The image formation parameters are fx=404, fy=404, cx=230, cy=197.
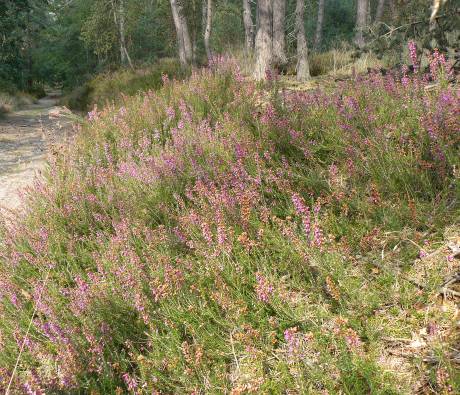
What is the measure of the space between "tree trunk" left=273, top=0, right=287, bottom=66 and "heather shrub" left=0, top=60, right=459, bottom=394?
7924mm

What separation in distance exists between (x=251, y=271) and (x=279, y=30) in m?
10.3

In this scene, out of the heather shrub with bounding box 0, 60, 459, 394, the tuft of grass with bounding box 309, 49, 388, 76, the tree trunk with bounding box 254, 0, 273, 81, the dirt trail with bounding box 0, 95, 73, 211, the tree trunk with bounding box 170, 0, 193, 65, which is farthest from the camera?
the tree trunk with bounding box 170, 0, 193, 65

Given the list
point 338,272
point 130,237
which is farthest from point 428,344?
point 130,237

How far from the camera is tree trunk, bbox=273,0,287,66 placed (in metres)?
11.1

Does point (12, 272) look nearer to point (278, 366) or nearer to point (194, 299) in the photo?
point (194, 299)

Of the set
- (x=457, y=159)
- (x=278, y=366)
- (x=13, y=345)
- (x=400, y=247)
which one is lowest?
(x=13, y=345)

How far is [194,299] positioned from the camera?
7.72 ft

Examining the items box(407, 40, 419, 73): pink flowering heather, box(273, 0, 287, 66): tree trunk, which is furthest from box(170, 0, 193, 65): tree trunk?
box(407, 40, 419, 73): pink flowering heather

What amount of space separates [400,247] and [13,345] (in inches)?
98.6

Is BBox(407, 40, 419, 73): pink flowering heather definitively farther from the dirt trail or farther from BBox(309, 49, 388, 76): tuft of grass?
BBox(309, 49, 388, 76): tuft of grass

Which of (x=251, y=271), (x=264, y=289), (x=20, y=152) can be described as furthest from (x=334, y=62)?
(x=264, y=289)

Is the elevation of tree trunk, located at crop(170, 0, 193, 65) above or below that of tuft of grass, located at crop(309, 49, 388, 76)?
above

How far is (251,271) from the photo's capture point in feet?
8.12

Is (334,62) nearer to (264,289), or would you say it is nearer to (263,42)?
(263,42)
